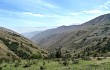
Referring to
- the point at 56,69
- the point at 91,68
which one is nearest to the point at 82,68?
the point at 91,68

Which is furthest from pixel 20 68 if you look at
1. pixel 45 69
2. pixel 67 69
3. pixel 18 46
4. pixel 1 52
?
pixel 18 46

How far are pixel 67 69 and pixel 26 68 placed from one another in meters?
5.11

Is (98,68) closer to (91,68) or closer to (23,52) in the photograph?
(91,68)

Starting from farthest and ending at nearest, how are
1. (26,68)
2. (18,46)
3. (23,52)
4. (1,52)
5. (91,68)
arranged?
(18,46) < (23,52) < (1,52) < (26,68) < (91,68)

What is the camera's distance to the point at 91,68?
2492 centimetres

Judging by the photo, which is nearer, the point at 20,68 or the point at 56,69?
the point at 56,69

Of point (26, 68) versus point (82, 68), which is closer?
point (82, 68)

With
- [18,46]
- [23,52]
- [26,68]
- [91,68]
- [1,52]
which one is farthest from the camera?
[18,46]

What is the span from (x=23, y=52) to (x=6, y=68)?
94.2 metres

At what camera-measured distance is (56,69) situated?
25562 mm

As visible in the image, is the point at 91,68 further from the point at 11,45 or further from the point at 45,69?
the point at 11,45

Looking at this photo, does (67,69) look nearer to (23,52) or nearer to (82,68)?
(82,68)

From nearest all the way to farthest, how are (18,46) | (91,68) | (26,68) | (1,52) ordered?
(91,68) < (26,68) < (1,52) < (18,46)

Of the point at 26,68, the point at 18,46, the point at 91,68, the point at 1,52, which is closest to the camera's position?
the point at 91,68
